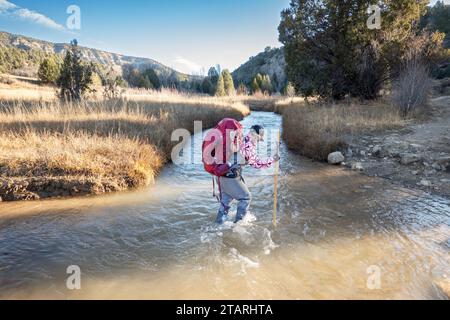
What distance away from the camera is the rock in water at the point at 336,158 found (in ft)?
28.5

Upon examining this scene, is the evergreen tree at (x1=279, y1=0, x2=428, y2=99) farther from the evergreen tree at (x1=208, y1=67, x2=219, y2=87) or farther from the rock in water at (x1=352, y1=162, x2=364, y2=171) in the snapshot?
the evergreen tree at (x1=208, y1=67, x2=219, y2=87)

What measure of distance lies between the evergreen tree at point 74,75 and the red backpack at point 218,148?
40.2 ft

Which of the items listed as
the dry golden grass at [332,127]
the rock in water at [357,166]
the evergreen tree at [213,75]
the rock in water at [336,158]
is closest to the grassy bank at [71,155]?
the dry golden grass at [332,127]

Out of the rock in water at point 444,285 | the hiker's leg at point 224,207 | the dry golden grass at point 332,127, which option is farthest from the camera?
the dry golden grass at point 332,127

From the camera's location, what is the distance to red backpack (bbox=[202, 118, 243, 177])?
13.2ft

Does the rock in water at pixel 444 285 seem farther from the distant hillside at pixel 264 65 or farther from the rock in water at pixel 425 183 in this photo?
the distant hillside at pixel 264 65

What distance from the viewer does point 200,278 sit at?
11.3 feet

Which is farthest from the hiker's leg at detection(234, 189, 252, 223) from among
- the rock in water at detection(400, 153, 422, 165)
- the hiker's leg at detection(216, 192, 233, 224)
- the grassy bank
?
the rock in water at detection(400, 153, 422, 165)

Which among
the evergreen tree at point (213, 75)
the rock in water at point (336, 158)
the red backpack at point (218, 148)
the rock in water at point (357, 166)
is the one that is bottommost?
the rock in water at point (357, 166)

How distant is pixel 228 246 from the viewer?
4.23 metres

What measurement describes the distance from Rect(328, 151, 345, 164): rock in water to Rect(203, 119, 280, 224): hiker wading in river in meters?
5.18

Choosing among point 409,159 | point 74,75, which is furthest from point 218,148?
point 74,75

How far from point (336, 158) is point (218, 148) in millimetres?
5773
